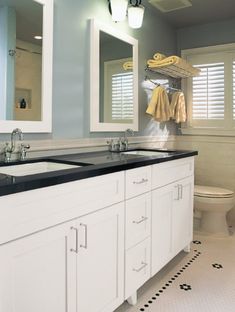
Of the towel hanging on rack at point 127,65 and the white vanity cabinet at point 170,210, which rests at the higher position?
the towel hanging on rack at point 127,65

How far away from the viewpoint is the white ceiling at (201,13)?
2.88 metres

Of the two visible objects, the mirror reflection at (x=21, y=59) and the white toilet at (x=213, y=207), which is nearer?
the mirror reflection at (x=21, y=59)

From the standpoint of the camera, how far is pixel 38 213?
1.16 meters

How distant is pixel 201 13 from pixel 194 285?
2528mm

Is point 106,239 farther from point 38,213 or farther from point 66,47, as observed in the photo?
→ point 66,47

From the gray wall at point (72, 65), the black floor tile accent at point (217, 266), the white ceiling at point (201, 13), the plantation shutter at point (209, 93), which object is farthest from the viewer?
the plantation shutter at point (209, 93)

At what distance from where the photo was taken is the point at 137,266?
1.84 meters

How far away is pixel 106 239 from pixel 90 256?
0.44ft

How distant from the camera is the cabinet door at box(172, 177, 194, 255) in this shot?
2.32 meters

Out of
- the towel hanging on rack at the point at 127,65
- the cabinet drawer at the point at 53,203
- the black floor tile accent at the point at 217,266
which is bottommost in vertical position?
the black floor tile accent at the point at 217,266

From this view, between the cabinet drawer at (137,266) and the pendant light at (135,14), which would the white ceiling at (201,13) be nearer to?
the pendant light at (135,14)

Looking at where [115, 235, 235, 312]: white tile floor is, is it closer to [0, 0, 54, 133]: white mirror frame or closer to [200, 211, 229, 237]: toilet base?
[200, 211, 229, 237]: toilet base

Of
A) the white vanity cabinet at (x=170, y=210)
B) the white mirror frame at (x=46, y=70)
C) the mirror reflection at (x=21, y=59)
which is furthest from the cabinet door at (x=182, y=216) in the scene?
the mirror reflection at (x=21, y=59)

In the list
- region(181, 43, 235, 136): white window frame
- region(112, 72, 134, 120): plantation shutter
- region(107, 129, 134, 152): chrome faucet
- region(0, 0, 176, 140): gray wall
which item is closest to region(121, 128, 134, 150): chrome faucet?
region(107, 129, 134, 152): chrome faucet
